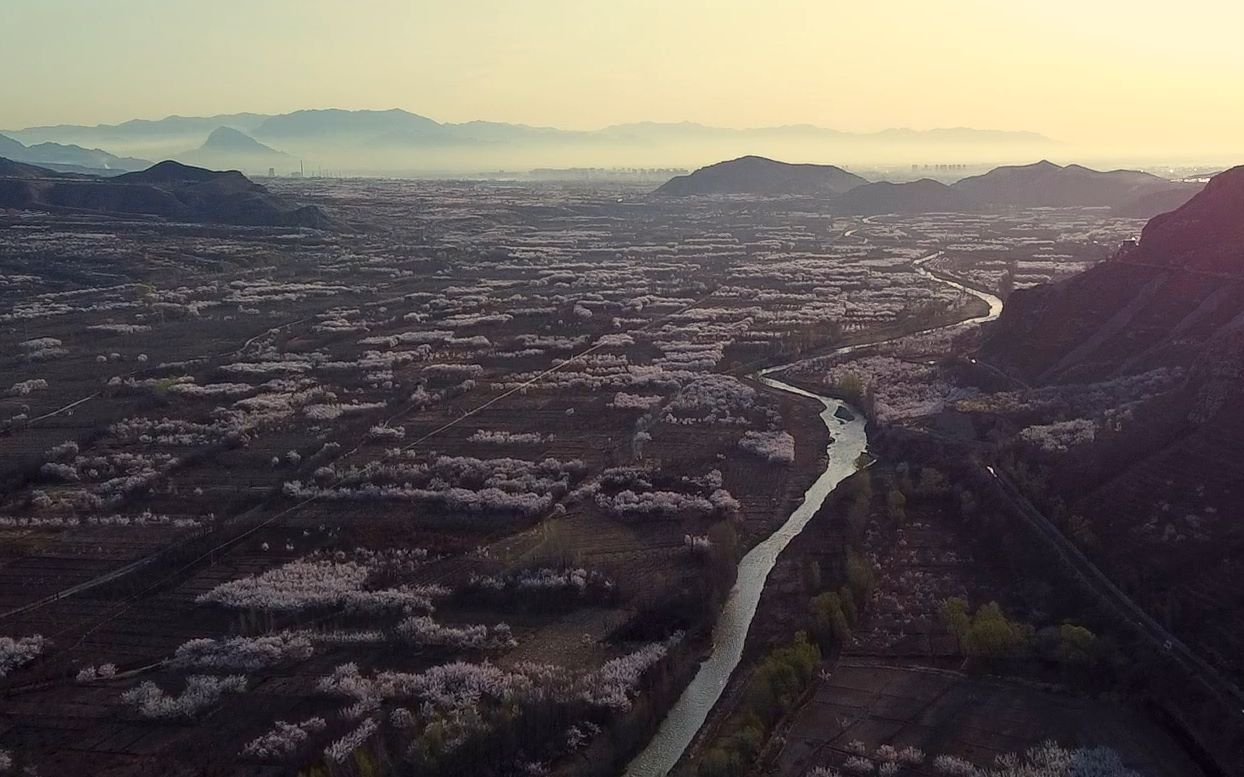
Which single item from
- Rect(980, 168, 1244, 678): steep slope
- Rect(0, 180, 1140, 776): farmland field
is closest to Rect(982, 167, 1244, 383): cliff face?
Rect(980, 168, 1244, 678): steep slope

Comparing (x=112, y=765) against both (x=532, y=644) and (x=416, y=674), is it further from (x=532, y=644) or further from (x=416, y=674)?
(x=532, y=644)

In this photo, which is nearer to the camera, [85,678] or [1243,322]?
[85,678]

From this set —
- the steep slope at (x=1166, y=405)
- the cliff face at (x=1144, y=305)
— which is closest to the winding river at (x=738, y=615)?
the steep slope at (x=1166, y=405)

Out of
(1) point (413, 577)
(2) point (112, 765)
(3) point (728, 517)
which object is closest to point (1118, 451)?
(3) point (728, 517)

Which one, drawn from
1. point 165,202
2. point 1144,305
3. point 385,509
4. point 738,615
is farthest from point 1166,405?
point 165,202

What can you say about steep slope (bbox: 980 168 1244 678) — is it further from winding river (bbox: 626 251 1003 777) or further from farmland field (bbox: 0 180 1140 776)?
winding river (bbox: 626 251 1003 777)

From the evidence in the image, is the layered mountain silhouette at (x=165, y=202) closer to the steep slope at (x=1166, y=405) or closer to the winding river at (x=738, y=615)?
the steep slope at (x=1166, y=405)
